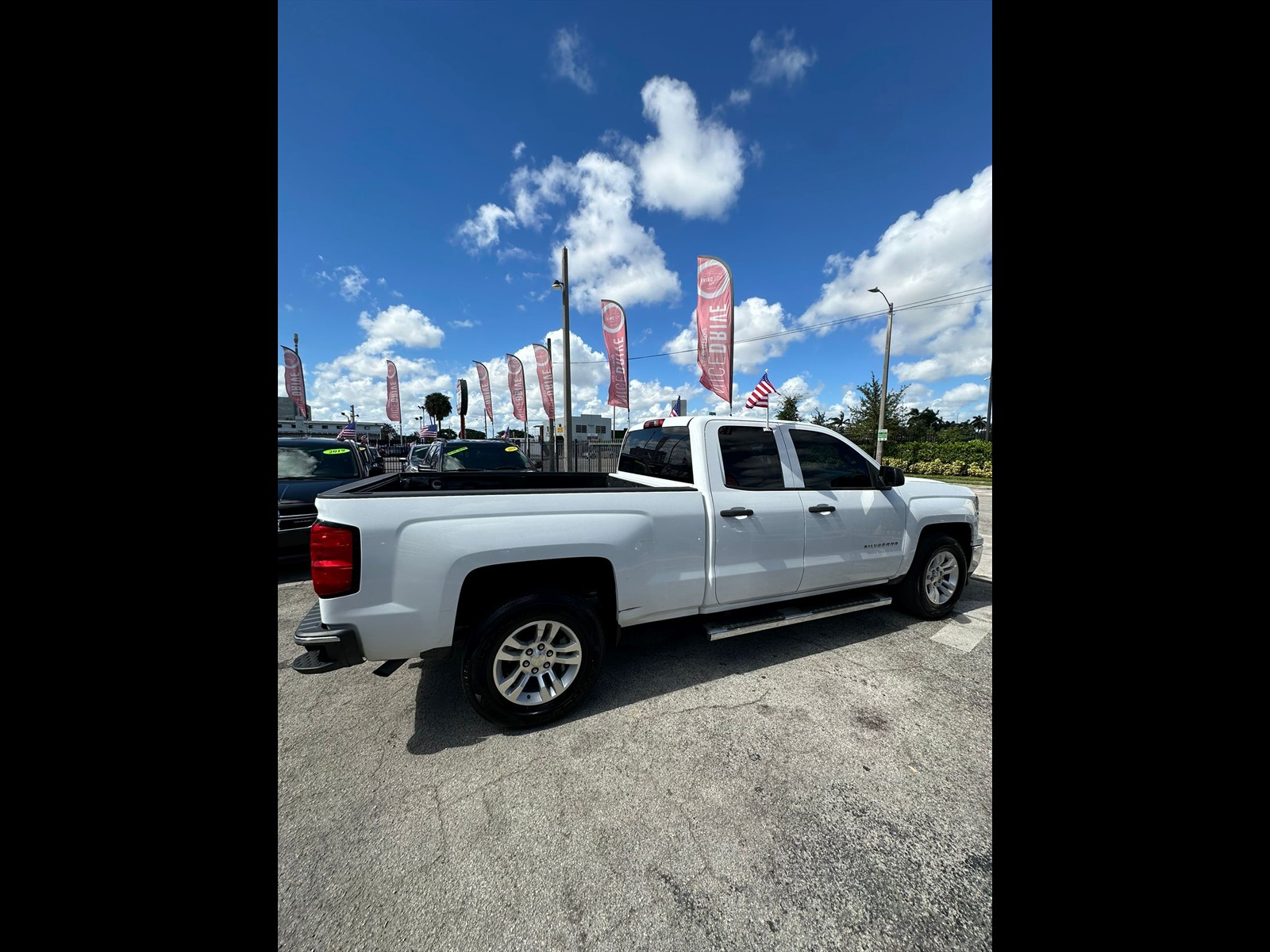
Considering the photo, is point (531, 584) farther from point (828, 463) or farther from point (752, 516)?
point (828, 463)

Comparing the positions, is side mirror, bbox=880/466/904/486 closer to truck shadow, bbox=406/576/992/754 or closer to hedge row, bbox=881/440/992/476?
truck shadow, bbox=406/576/992/754

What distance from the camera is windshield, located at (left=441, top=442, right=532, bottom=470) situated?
9883 millimetres

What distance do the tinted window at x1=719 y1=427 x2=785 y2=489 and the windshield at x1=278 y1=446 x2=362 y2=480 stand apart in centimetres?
603

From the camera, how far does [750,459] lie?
11.7 feet

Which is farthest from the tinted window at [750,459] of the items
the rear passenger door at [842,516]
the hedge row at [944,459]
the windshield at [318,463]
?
the hedge row at [944,459]

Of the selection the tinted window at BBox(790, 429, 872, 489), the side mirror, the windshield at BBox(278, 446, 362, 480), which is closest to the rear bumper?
the tinted window at BBox(790, 429, 872, 489)

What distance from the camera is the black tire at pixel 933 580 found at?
14.1ft

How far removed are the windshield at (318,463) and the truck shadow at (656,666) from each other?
462 cm

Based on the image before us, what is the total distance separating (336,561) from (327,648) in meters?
0.47

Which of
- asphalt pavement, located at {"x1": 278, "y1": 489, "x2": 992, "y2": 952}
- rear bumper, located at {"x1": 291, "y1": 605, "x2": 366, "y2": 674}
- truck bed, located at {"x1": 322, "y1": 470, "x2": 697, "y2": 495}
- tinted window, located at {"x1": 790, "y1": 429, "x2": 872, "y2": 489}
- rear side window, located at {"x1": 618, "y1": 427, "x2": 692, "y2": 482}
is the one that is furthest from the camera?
truck bed, located at {"x1": 322, "y1": 470, "x2": 697, "y2": 495}
